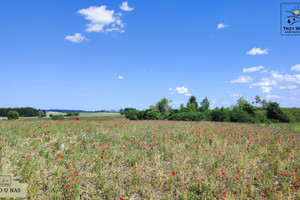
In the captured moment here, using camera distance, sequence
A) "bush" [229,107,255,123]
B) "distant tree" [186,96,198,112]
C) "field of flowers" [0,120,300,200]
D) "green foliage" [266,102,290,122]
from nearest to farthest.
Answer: "field of flowers" [0,120,300,200]
"bush" [229,107,255,123]
"green foliage" [266,102,290,122]
"distant tree" [186,96,198,112]

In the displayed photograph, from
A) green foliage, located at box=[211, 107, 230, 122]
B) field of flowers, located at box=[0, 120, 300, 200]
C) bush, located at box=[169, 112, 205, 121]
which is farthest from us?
bush, located at box=[169, 112, 205, 121]

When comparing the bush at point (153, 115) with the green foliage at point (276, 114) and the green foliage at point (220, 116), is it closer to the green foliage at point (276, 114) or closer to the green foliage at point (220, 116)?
the green foliage at point (220, 116)

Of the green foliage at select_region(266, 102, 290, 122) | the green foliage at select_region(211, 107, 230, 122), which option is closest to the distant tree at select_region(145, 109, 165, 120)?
the green foliage at select_region(211, 107, 230, 122)

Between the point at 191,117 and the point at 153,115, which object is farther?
the point at 153,115

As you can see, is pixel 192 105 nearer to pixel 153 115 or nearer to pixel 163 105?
pixel 163 105

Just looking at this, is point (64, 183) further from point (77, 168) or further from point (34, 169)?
point (34, 169)

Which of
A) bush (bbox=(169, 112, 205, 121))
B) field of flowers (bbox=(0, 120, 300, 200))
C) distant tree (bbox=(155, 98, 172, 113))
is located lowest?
field of flowers (bbox=(0, 120, 300, 200))

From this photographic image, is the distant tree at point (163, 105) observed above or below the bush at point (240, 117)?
above

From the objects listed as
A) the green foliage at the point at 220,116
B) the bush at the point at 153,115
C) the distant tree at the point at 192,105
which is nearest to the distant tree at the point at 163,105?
the distant tree at the point at 192,105

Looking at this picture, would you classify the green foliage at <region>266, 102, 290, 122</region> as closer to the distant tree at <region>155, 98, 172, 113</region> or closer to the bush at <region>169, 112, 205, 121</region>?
the bush at <region>169, 112, 205, 121</region>

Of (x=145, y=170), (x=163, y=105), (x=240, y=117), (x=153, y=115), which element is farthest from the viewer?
(x=163, y=105)

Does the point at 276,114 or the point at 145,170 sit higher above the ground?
the point at 276,114

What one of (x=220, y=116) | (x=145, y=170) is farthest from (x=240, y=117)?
(x=145, y=170)

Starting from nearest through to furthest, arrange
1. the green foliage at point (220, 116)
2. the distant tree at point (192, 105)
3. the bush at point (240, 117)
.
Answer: the bush at point (240, 117) < the green foliage at point (220, 116) < the distant tree at point (192, 105)
